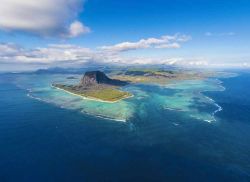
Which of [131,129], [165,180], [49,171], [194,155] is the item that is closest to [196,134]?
[194,155]

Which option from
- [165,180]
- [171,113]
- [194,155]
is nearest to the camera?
[165,180]

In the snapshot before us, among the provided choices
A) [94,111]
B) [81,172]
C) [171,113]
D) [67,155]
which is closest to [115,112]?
[94,111]

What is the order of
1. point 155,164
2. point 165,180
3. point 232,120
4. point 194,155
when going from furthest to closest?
point 232,120 < point 194,155 < point 155,164 < point 165,180

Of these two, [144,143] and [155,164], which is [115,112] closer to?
[144,143]

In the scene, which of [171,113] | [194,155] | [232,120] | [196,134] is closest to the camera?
[194,155]

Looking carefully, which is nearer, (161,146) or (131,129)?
(161,146)

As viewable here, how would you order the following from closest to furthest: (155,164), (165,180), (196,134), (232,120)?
(165,180) → (155,164) → (196,134) → (232,120)

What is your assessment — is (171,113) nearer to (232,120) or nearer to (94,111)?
(232,120)
